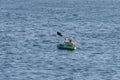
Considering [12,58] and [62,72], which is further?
[12,58]

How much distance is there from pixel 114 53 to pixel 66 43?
8291mm

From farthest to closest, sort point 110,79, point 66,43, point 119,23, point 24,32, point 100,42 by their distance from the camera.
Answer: point 119,23, point 24,32, point 100,42, point 66,43, point 110,79

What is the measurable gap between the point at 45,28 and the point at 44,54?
4091 centimetres

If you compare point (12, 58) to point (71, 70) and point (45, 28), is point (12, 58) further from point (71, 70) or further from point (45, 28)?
point (45, 28)

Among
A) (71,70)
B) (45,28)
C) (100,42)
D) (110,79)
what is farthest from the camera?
(45,28)

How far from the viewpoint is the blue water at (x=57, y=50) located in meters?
96.0

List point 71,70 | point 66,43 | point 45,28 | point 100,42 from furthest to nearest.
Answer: point 45,28 < point 100,42 < point 66,43 < point 71,70

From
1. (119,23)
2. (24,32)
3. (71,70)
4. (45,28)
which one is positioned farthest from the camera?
(119,23)

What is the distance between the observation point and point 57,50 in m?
115

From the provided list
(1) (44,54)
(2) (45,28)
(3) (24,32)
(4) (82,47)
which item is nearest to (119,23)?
(2) (45,28)

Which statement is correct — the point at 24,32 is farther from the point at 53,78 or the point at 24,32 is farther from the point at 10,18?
the point at 53,78

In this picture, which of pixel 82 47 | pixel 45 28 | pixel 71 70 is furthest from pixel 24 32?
pixel 71 70

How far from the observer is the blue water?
315ft

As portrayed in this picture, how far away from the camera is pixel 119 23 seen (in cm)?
16800
